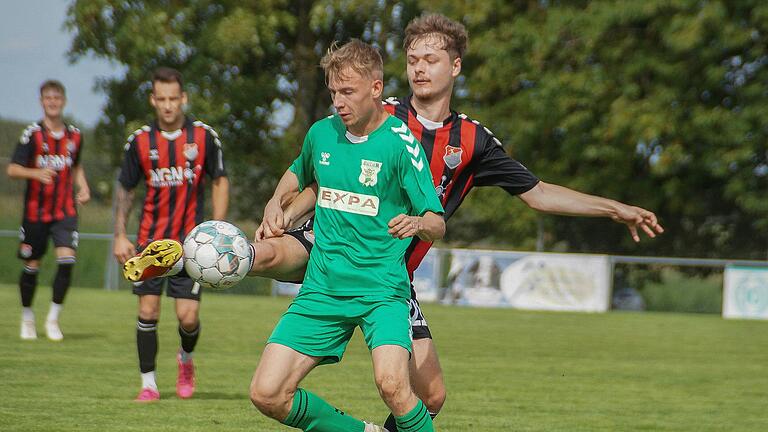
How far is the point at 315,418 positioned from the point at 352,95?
1419mm

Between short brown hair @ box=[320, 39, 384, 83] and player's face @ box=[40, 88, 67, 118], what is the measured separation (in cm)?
657

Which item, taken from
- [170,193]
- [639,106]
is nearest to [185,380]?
[170,193]

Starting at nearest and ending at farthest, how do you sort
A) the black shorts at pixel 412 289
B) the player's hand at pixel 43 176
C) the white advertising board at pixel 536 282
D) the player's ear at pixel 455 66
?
1. the black shorts at pixel 412 289
2. the player's ear at pixel 455 66
3. the player's hand at pixel 43 176
4. the white advertising board at pixel 536 282

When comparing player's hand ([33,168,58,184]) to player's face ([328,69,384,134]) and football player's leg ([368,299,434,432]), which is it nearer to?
Result: player's face ([328,69,384,134])

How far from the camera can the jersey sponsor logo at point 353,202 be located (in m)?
4.82

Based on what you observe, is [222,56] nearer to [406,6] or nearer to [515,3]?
[406,6]

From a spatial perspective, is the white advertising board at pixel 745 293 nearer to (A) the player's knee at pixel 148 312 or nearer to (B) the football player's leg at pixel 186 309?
(B) the football player's leg at pixel 186 309

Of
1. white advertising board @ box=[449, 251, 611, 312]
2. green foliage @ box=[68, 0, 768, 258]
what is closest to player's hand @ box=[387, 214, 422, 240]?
white advertising board @ box=[449, 251, 611, 312]

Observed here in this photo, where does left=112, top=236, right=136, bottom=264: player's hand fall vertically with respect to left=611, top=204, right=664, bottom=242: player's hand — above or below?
below

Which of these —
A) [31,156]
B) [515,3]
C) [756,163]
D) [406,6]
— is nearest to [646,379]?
[31,156]

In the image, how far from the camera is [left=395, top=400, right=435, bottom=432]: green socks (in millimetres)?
4754

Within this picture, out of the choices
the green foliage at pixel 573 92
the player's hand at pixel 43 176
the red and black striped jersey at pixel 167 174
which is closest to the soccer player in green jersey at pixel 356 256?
the red and black striped jersey at pixel 167 174

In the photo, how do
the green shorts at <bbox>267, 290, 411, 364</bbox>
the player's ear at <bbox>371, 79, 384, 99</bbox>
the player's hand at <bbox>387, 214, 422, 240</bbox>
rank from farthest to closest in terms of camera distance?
1. the player's ear at <bbox>371, 79, 384, 99</bbox>
2. the green shorts at <bbox>267, 290, 411, 364</bbox>
3. the player's hand at <bbox>387, 214, 422, 240</bbox>

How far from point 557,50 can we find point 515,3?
1923mm
